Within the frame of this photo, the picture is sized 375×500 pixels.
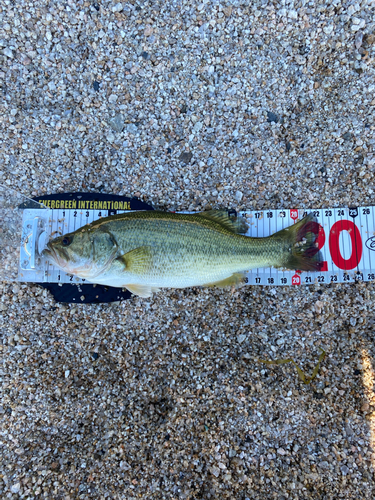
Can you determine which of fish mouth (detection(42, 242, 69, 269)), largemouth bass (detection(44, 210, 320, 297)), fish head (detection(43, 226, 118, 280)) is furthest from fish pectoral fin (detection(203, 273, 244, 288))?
fish mouth (detection(42, 242, 69, 269))

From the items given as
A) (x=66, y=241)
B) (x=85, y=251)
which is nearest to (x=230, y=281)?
Result: (x=85, y=251)

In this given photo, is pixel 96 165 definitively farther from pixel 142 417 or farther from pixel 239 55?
pixel 142 417

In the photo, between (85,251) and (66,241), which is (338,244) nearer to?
(85,251)

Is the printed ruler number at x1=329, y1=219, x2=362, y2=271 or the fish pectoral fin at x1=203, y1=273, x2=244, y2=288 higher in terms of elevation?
the printed ruler number at x1=329, y1=219, x2=362, y2=271

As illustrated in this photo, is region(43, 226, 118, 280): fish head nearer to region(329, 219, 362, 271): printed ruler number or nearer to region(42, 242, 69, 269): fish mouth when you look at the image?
region(42, 242, 69, 269): fish mouth

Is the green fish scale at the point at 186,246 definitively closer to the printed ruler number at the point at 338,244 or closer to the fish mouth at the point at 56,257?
the fish mouth at the point at 56,257

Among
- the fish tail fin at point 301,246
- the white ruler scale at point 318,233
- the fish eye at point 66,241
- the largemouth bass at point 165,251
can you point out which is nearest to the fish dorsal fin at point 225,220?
the largemouth bass at point 165,251
